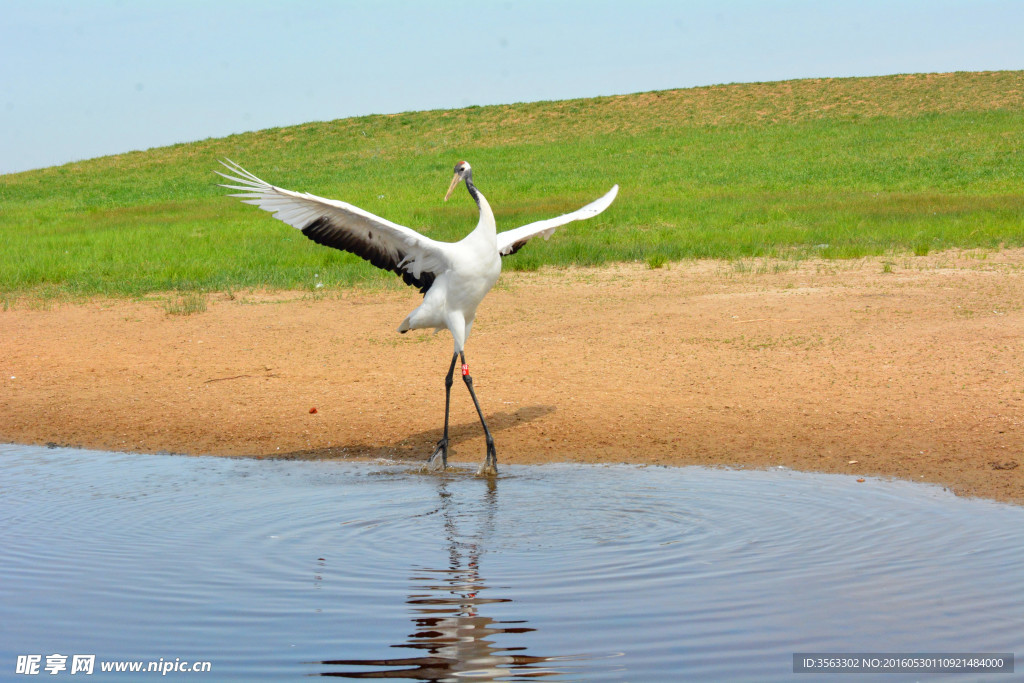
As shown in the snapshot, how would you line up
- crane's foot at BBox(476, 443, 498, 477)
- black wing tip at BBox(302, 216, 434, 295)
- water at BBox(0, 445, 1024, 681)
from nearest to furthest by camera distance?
water at BBox(0, 445, 1024, 681)
crane's foot at BBox(476, 443, 498, 477)
black wing tip at BBox(302, 216, 434, 295)

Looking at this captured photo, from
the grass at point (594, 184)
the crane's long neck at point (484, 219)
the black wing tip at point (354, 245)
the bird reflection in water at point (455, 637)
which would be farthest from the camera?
the grass at point (594, 184)

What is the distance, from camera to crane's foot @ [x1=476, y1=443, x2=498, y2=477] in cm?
677

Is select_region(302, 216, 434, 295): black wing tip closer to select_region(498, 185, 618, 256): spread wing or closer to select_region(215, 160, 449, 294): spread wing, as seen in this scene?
select_region(215, 160, 449, 294): spread wing

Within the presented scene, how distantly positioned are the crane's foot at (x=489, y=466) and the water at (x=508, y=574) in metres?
0.26

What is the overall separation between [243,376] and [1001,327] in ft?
21.8

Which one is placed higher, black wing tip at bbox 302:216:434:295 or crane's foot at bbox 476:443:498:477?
black wing tip at bbox 302:216:434:295

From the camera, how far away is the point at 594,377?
885 cm

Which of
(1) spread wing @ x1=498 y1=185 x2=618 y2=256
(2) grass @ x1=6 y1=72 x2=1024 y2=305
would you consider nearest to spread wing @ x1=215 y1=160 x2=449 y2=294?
(1) spread wing @ x1=498 y1=185 x2=618 y2=256

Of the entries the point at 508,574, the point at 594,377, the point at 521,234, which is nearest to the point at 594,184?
the point at 594,377

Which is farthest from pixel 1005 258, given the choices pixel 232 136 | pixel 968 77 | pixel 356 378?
pixel 232 136

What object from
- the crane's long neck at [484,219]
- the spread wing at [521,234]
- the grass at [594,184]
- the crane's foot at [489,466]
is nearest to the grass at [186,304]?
the grass at [594,184]

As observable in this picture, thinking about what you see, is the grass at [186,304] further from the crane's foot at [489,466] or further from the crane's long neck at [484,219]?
the crane's foot at [489,466]

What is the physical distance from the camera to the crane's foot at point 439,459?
22.8ft

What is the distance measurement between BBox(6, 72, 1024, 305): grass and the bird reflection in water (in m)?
9.29
